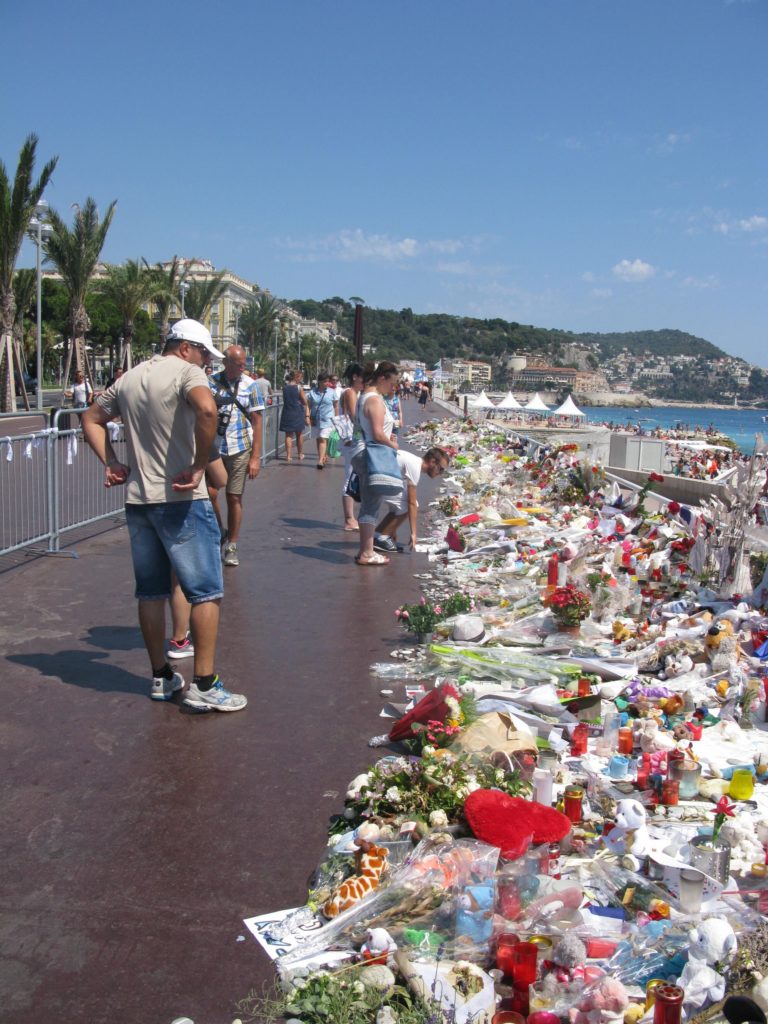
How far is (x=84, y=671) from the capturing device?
5.52 meters

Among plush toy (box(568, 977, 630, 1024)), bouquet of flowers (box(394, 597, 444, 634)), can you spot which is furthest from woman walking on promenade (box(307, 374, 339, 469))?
plush toy (box(568, 977, 630, 1024))

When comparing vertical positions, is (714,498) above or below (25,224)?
below

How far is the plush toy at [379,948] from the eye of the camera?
110 inches

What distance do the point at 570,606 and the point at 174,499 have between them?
9.06 ft

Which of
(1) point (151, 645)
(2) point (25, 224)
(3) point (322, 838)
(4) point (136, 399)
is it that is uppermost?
(2) point (25, 224)

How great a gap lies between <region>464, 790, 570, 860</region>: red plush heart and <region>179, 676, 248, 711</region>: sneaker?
1.82 m

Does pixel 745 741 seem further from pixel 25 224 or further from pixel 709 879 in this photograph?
pixel 25 224

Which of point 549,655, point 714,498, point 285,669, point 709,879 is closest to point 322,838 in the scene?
point 709,879

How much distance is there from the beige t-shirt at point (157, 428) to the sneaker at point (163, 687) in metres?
0.99

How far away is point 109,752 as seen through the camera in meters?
4.37

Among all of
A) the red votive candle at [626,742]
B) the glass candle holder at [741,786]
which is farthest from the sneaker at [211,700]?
the glass candle holder at [741,786]

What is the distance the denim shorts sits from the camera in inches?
186

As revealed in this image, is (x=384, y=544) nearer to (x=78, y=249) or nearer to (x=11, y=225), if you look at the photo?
(x=11, y=225)

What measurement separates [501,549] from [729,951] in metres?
6.68
